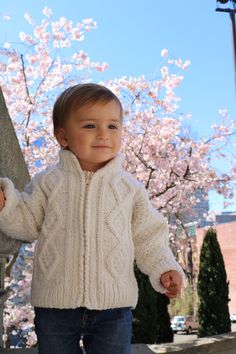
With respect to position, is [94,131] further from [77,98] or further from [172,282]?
[172,282]

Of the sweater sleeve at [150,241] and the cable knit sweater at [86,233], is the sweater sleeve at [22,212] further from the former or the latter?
the sweater sleeve at [150,241]

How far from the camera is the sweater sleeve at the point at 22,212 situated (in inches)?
59.2

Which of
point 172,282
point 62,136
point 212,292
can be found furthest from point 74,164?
point 212,292

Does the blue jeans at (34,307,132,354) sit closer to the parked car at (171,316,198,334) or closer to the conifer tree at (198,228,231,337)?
the conifer tree at (198,228,231,337)

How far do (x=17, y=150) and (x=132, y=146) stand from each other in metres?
5.90

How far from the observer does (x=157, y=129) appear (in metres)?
7.93

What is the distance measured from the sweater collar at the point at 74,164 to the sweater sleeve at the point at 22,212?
4.5 inches

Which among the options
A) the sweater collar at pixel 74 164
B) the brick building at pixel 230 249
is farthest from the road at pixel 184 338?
the brick building at pixel 230 249

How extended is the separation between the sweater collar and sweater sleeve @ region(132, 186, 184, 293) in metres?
0.13

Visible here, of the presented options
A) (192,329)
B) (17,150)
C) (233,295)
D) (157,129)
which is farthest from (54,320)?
(233,295)

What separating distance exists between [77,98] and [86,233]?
45 centimetres

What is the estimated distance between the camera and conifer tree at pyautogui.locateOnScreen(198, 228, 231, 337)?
6.44 metres

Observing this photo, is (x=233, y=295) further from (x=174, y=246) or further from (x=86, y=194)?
(x=86, y=194)

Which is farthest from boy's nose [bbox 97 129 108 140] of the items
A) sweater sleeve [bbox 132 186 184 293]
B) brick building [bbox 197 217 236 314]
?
brick building [bbox 197 217 236 314]
